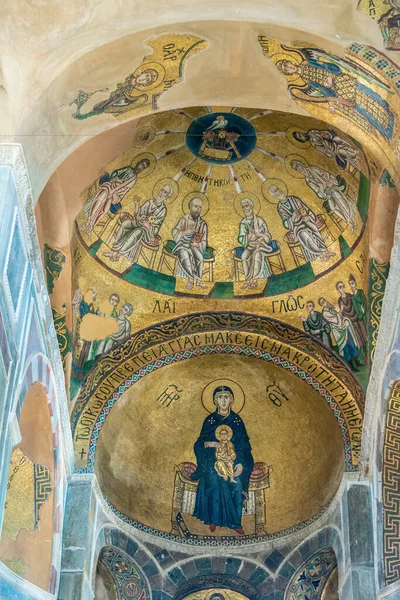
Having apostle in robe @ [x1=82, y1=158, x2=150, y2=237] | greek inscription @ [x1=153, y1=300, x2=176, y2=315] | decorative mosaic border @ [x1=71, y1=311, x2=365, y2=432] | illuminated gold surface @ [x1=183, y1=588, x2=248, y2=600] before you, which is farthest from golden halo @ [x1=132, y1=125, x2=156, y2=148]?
illuminated gold surface @ [x1=183, y1=588, x2=248, y2=600]

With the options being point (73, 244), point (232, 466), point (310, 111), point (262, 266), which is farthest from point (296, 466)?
point (310, 111)

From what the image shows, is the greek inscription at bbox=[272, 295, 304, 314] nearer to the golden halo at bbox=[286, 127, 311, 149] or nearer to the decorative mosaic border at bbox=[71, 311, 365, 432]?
the decorative mosaic border at bbox=[71, 311, 365, 432]

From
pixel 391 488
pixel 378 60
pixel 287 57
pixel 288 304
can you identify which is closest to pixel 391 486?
pixel 391 488

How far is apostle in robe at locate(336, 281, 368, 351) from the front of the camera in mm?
13281

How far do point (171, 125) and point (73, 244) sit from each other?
2.18m

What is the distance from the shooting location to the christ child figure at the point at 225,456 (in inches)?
588

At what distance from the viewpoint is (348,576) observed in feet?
40.3

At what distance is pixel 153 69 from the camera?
10.7 metres

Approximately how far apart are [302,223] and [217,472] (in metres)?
4.38

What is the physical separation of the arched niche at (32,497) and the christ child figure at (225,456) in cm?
343

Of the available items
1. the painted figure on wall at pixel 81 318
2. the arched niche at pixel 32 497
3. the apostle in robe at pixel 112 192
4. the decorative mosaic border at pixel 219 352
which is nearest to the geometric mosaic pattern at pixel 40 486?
the arched niche at pixel 32 497

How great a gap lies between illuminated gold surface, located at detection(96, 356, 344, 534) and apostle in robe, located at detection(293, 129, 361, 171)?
352 cm

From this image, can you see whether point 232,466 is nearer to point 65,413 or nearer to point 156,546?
point 156,546

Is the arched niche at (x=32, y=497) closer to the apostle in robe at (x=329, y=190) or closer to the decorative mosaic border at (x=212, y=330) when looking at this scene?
the decorative mosaic border at (x=212, y=330)
